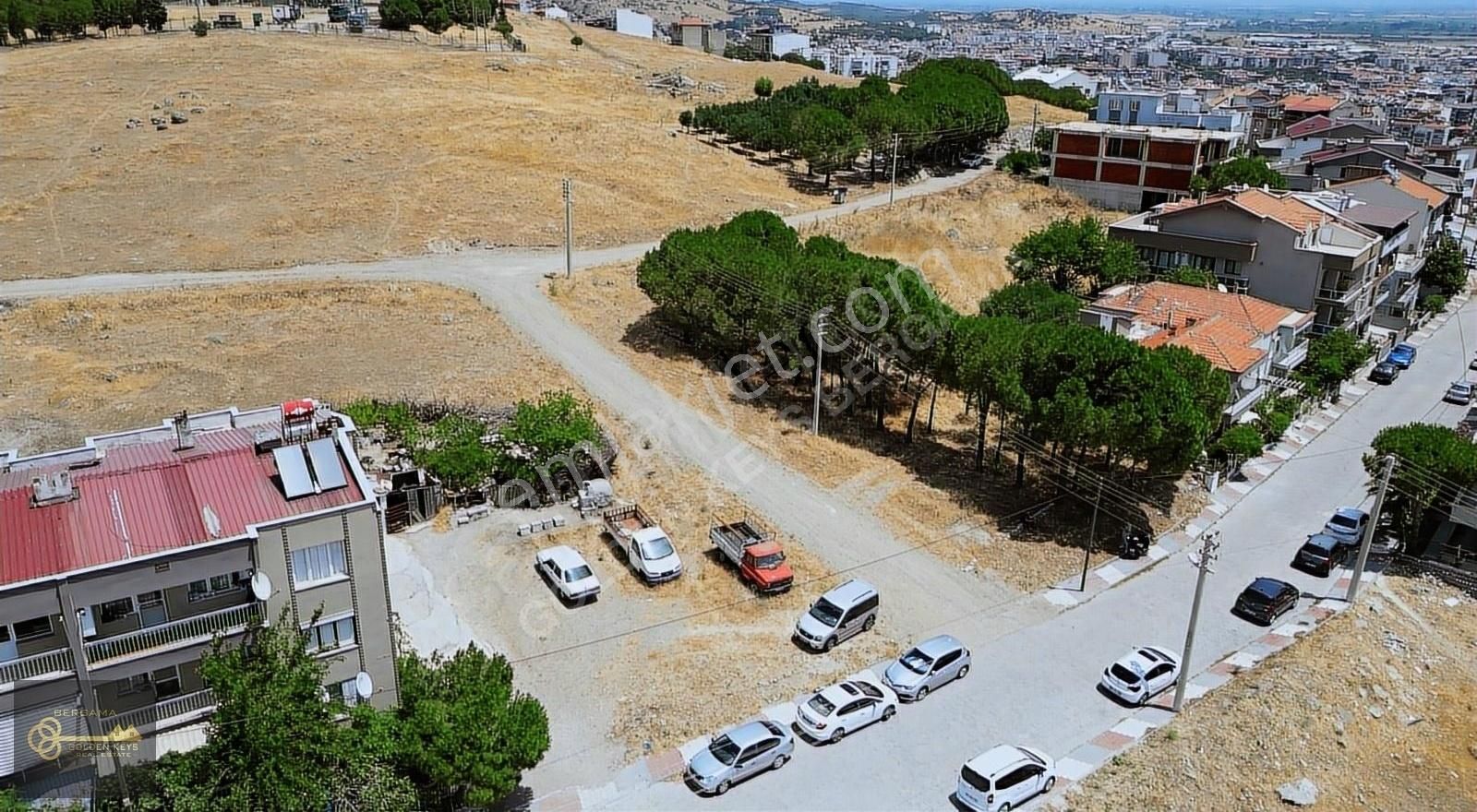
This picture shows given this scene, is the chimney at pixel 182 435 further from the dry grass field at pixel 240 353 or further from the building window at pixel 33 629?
the dry grass field at pixel 240 353

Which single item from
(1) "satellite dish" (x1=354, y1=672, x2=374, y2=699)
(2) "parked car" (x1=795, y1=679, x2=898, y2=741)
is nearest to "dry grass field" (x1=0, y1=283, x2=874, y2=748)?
(2) "parked car" (x1=795, y1=679, x2=898, y2=741)

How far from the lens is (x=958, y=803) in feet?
77.3

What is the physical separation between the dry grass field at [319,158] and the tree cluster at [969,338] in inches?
728

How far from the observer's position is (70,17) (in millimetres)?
100375

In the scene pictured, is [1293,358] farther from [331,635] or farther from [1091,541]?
[331,635]

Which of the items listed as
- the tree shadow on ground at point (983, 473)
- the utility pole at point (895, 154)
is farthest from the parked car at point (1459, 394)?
the utility pole at point (895, 154)

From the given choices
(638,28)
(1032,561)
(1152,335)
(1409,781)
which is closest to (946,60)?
(638,28)

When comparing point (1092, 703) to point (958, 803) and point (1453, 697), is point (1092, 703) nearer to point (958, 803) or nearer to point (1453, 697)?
point (958, 803)

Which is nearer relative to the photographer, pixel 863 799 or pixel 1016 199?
pixel 863 799

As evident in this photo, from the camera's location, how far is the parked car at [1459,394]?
5406cm

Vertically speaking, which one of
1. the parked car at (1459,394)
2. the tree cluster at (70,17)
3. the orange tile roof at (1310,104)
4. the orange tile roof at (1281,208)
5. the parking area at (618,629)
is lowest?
the parked car at (1459,394)

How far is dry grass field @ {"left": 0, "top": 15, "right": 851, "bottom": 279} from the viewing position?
59312 millimetres

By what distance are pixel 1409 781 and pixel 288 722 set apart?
27.2 m

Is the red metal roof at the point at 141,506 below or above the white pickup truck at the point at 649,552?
above
